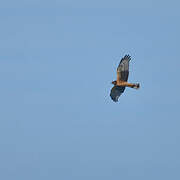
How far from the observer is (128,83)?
128375 mm

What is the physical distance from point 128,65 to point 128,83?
2169mm

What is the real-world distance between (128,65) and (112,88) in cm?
379

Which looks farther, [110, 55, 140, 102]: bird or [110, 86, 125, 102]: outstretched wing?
[110, 86, 125, 102]: outstretched wing

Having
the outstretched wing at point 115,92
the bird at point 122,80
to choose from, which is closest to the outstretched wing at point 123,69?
the bird at point 122,80

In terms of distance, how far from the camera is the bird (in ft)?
419

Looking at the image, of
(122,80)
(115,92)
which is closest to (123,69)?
(122,80)

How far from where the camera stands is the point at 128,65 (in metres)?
128

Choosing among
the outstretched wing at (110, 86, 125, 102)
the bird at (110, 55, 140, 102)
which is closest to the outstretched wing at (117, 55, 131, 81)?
the bird at (110, 55, 140, 102)

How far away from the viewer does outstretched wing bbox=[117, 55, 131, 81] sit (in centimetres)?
12762

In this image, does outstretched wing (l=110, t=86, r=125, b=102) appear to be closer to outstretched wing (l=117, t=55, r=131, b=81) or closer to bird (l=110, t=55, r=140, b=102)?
bird (l=110, t=55, r=140, b=102)

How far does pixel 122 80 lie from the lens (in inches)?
5049

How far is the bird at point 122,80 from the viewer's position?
12762cm

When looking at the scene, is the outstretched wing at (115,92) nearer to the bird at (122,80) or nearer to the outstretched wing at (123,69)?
the bird at (122,80)

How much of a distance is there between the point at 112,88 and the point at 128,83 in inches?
92.4
